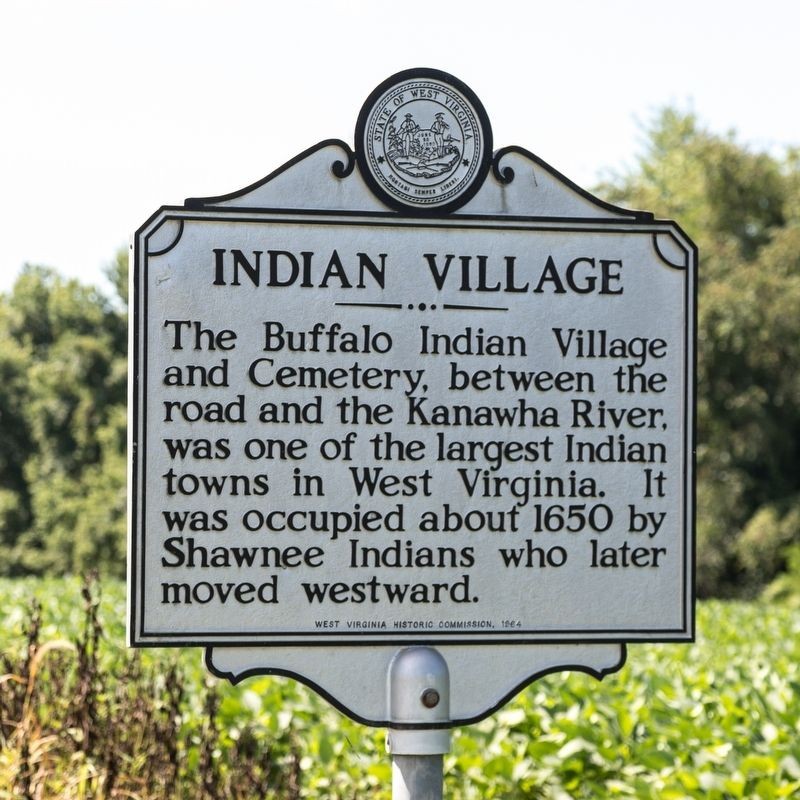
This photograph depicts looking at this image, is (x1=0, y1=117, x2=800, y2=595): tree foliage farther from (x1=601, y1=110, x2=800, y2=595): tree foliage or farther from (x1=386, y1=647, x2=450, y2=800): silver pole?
(x1=386, y1=647, x2=450, y2=800): silver pole

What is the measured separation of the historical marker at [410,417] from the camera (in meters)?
3.62

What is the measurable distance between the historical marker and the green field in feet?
3.68

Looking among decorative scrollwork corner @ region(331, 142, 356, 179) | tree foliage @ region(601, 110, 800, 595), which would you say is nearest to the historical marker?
decorative scrollwork corner @ region(331, 142, 356, 179)

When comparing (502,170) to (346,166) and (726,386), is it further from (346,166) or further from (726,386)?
(726,386)

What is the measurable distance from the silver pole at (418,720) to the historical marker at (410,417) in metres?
0.07

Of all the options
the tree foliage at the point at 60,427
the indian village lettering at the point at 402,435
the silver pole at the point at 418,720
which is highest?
the tree foliage at the point at 60,427

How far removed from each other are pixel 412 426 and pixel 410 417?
0.09 feet

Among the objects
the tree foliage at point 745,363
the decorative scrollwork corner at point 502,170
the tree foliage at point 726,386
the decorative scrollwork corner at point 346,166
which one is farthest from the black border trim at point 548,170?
the tree foliage at point 745,363

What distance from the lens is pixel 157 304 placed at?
364 centimetres

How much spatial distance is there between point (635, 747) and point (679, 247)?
83.6 inches

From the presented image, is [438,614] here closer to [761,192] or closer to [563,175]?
[563,175]

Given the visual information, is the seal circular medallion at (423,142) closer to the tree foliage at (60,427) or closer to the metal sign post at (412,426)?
the metal sign post at (412,426)

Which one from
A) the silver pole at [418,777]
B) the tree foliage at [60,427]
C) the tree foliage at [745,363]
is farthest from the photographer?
the tree foliage at [60,427]

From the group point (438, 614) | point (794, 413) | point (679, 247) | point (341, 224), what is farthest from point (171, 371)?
point (794, 413)
